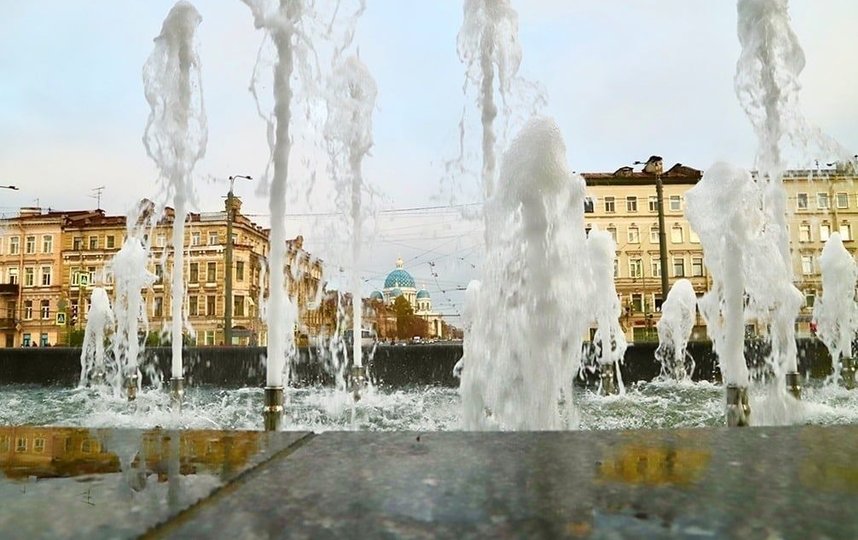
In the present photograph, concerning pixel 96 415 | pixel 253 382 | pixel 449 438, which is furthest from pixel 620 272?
pixel 449 438

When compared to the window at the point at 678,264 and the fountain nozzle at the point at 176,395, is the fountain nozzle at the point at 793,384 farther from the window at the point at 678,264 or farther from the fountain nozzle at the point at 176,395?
the window at the point at 678,264

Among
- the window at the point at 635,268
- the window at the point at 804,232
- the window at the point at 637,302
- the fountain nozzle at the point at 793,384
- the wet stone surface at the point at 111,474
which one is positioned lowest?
the fountain nozzle at the point at 793,384

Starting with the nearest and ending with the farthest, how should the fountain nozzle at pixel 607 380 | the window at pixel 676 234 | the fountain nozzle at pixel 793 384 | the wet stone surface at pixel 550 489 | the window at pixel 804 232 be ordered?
the wet stone surface at pixel 550 489, the fountain nozzle at pixel 793 384, the fountain nozzle at pixel 607 380, the window at pixel 804 232, the window at pixel 676 234

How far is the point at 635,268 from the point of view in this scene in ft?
193

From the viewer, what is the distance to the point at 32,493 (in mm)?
1395

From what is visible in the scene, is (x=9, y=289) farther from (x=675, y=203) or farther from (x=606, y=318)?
(x=606, y=318)

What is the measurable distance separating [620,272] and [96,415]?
184 feet

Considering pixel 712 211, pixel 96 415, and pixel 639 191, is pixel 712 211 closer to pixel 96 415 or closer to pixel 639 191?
pixel 96 415

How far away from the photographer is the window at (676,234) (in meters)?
58.9

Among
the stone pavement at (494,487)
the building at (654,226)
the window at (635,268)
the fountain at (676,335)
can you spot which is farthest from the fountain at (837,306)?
the window at (635,268)

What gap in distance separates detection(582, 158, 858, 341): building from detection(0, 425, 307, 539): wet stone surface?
5526cm

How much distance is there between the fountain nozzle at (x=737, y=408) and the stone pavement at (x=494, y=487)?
3.59 m

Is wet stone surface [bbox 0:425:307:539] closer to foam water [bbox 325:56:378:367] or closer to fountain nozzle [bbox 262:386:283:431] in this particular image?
fountain nozzle [bbox 262:386:283:431]

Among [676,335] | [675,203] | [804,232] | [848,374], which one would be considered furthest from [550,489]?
[804,232]
